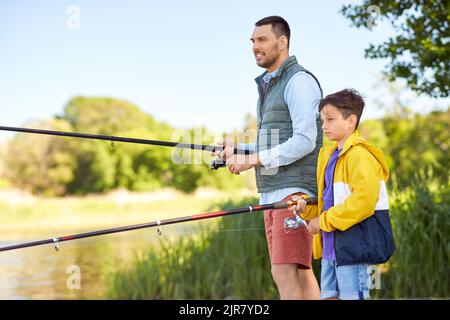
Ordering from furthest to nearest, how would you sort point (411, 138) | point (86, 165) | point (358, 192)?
point (86, 165)
point (411, 138)
point (358, 192)

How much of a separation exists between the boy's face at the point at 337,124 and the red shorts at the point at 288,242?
1.09 ft

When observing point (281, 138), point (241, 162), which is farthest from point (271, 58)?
point (241, 162)

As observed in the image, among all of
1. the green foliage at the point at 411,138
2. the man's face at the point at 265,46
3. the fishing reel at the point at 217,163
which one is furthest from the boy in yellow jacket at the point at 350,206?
the green foliage at the point at 411,138

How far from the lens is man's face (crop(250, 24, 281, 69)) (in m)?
2.61

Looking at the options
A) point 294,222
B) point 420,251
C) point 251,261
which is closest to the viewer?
point 294,222

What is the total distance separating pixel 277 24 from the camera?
2615mm

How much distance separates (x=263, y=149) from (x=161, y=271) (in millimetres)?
3720

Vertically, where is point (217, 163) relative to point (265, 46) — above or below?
below

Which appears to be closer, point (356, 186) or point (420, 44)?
point (356, 186)

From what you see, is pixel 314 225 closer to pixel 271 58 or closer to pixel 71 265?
pixel 271 58

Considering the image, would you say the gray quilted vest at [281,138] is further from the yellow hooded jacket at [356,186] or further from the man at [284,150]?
the yellow hooded jacket at [356,186]

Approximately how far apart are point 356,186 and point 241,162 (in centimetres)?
52

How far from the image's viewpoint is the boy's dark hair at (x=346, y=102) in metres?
2.29
